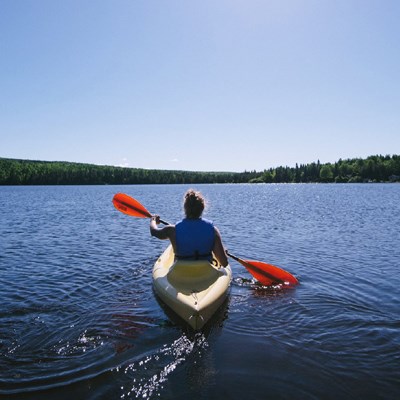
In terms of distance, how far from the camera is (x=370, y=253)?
500 inches

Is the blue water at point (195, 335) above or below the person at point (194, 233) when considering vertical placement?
below

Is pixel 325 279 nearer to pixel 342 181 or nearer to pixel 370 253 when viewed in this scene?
pixel 370 253

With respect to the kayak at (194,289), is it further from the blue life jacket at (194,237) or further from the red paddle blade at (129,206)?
the red paddle blade at (129,206)

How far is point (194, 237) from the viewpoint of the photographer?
272 inches

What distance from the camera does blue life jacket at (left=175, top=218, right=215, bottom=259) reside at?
22.4 ft

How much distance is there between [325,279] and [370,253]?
163 inches

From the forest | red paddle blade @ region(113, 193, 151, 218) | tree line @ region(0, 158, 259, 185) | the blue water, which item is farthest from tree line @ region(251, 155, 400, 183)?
red paddle blade @ region(113, 193, 151, 218)

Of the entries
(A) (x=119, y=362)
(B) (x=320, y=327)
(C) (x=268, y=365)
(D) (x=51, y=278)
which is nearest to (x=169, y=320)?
(A) (x=119, y=362)

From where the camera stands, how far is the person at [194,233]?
6820mm

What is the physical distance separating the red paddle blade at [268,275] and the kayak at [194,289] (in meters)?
1.67

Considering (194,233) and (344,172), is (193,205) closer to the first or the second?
(194,233)

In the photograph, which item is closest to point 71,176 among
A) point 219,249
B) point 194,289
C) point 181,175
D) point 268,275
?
point 181,175

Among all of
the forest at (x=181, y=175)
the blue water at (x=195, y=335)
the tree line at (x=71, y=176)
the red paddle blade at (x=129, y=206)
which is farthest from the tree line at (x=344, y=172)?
the red paddle blade at (x=129, y=206)

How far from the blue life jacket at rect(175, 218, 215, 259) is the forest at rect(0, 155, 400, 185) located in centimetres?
12994
